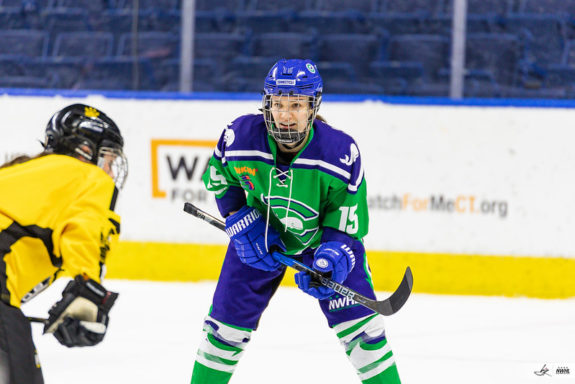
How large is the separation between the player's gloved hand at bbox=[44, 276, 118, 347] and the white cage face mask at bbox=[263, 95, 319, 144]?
75 cm

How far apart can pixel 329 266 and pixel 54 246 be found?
81 centimetres

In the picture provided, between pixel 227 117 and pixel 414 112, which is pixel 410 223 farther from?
pixel 227 117

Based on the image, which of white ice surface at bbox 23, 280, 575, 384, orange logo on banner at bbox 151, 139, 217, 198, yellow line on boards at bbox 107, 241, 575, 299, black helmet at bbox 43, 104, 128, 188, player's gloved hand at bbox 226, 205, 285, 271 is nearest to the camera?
black helmet at bbox 43, 104, 128, 188

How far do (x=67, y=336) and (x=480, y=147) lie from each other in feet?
10.7

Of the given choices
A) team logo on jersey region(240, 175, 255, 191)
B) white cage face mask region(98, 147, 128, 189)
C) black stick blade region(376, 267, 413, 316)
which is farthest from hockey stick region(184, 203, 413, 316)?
white cage face mask region(98, 147, 128, 189)

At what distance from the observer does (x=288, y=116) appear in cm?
211

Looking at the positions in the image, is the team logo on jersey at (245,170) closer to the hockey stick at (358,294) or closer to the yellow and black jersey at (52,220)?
the hockey stick at (358,294)

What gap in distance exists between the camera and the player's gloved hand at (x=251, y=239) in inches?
88.1

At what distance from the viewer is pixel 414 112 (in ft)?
14.6

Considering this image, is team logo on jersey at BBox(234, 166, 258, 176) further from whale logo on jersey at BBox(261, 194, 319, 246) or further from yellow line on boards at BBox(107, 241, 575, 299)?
yellow line on boards at BBox(107, 241, 575, 299)

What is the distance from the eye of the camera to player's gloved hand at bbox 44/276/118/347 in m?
1.54
